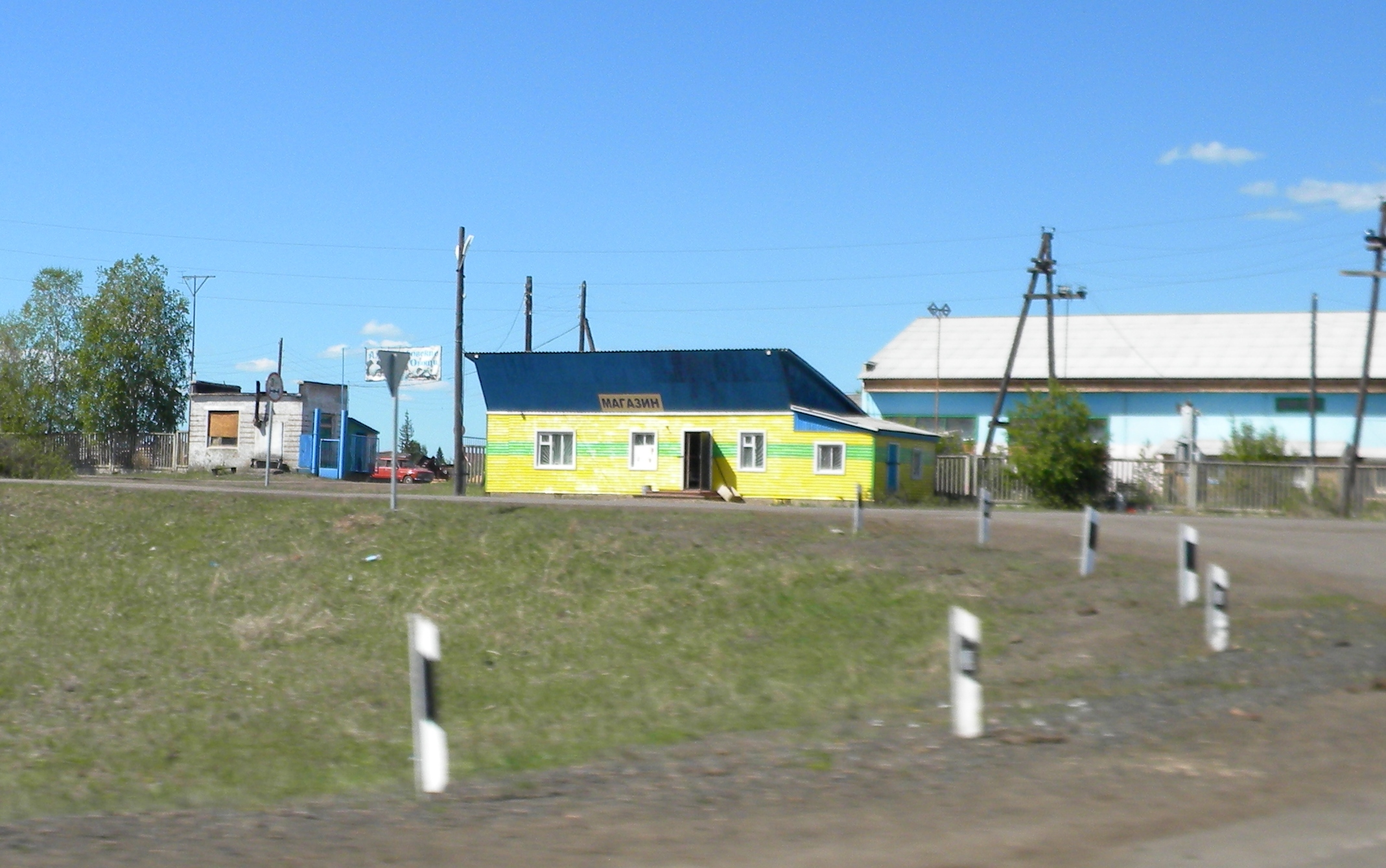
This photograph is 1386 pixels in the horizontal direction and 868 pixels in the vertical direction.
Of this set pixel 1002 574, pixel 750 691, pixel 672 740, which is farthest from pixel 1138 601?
pixel 672 740

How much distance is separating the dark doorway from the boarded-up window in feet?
101

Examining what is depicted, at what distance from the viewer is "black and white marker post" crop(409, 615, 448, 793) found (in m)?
7.83

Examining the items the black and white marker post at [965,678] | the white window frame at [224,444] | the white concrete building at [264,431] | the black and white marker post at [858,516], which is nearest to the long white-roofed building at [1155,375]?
the white concrete building at [264,431]

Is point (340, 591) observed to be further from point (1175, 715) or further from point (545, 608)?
point (1175, 715)

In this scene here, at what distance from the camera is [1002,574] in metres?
16.9

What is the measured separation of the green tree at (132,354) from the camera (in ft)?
244

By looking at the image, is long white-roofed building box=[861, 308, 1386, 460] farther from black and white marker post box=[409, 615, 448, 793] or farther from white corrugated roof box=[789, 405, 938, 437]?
black and white marker post box=[409, 615, 448, 793]

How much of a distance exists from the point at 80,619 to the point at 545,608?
6256mm

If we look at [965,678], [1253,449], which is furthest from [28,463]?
[1253,449]

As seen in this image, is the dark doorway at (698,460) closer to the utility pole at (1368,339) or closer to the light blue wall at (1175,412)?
the utility pole at (1368,339)

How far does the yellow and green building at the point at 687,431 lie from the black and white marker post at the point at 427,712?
30.5 metres

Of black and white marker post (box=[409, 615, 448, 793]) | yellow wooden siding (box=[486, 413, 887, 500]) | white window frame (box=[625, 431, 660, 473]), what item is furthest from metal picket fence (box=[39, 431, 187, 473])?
black and white marker post (box=[409, 615, 448, 793])

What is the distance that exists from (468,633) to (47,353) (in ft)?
234

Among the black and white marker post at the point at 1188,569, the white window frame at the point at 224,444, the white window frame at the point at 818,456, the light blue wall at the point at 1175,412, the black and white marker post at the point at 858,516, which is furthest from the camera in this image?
the white window frame at the point at 224,444
